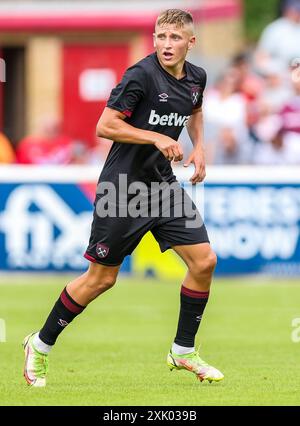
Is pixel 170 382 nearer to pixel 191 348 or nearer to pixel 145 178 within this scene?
pixel 191 348

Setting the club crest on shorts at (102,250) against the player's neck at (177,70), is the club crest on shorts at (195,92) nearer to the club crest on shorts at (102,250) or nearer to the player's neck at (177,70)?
the player's neck at (177,70)

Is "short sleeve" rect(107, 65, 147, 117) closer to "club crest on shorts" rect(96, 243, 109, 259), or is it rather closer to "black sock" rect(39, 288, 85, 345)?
"club crest on shorts" rect(96, 243, 109, 259)

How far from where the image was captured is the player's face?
8.77 m

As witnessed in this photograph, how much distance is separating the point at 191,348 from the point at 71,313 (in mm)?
877

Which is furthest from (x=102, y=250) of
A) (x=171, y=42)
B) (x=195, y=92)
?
(x=171, y=42)

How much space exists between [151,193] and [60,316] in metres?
1.04

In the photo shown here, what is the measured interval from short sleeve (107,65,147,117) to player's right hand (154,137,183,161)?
0.34 m

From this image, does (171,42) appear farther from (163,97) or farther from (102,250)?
(102,250)

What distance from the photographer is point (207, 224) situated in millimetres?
16875

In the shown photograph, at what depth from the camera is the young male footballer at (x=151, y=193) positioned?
28.9 ft

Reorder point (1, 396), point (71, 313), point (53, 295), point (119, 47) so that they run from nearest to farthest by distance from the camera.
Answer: point (1, 396) < point (71, 313) < point (53, 295) < point (119, 47)

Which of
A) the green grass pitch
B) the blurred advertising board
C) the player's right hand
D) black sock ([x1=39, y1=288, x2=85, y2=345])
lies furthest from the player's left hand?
the blurred advertising board

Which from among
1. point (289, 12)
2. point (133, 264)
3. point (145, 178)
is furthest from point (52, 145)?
point (145, 178)

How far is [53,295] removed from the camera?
15016 millimetres
